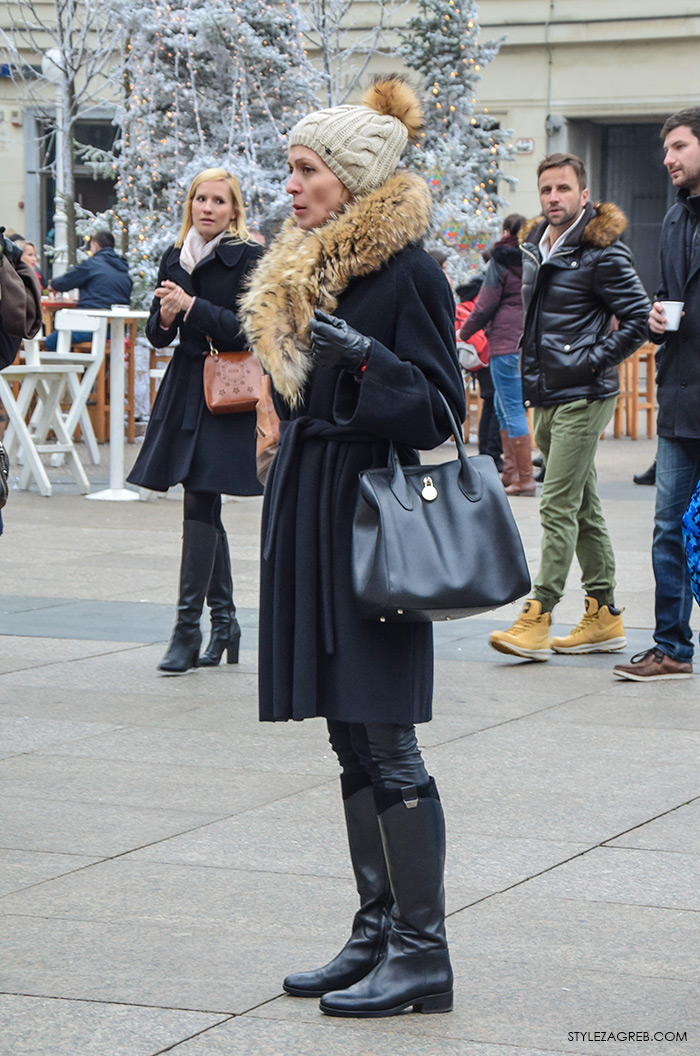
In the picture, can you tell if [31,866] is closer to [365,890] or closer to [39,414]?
[365,890]

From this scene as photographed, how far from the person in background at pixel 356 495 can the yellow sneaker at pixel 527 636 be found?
3.80 m

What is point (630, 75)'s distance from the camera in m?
27.6

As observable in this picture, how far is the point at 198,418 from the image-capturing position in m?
7.18

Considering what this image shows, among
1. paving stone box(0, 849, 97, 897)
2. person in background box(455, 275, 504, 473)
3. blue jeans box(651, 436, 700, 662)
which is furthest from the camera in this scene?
person in background box(455, 275, 504, 473)

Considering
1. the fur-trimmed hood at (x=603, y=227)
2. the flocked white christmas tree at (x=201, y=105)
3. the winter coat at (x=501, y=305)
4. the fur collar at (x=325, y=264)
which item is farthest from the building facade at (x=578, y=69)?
the fur collar at (x=325, y=264)

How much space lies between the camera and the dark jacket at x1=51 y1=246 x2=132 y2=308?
650 inches

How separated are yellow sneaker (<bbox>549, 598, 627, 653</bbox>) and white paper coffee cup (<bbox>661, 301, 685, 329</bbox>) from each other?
4.86 ft

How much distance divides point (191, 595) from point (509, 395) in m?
7.04

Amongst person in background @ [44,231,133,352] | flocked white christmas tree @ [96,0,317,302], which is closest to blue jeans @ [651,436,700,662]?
person in background @ [44,231,133,352]

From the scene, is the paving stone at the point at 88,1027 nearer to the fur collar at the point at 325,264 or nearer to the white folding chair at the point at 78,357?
the fur collar at the point at 325,264

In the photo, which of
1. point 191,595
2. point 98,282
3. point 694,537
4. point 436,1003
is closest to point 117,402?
point 98,282

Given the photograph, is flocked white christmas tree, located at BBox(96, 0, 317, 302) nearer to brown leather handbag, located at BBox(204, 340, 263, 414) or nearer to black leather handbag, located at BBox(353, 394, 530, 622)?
brown leather handbag, located at BBox(204, 340, 263, 414)

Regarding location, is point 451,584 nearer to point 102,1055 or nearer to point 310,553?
point 310,553

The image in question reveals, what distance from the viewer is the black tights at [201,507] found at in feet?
23.7
